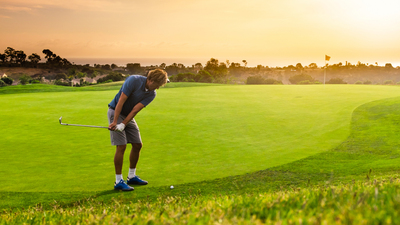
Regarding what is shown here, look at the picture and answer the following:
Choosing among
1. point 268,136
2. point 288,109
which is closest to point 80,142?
point 268,136

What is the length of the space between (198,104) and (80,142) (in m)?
7.99

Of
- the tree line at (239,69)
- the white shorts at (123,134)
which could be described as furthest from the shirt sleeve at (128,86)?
the tree line at (239,69)

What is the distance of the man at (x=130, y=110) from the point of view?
5262 mm

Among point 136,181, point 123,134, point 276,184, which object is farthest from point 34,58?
point 276,184

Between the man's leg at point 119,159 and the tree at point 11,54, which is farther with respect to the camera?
the tree at point 11,54

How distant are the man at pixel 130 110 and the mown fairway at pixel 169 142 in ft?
1.06

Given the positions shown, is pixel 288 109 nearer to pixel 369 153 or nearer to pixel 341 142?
pixel 341 142

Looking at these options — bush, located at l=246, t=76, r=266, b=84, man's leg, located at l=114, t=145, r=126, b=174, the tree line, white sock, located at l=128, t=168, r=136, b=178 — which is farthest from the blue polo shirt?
the tree line

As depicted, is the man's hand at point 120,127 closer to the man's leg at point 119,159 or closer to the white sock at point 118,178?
the man's leg at point 119,159

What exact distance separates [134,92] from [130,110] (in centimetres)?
39

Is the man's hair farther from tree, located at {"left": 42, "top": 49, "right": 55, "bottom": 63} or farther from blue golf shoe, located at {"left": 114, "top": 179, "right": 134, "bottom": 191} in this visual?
tree, located at {"left": 42, "top": 49, "right": 55, "bottom": 63}

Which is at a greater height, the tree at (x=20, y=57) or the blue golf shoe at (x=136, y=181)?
the tree at (x=20, y=57)

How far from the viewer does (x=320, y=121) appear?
11062mm

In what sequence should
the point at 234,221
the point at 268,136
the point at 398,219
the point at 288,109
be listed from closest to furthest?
1. the point at 398,219
2. the point at 234,221
3. the point at 268,136
4. the point at 288,109
